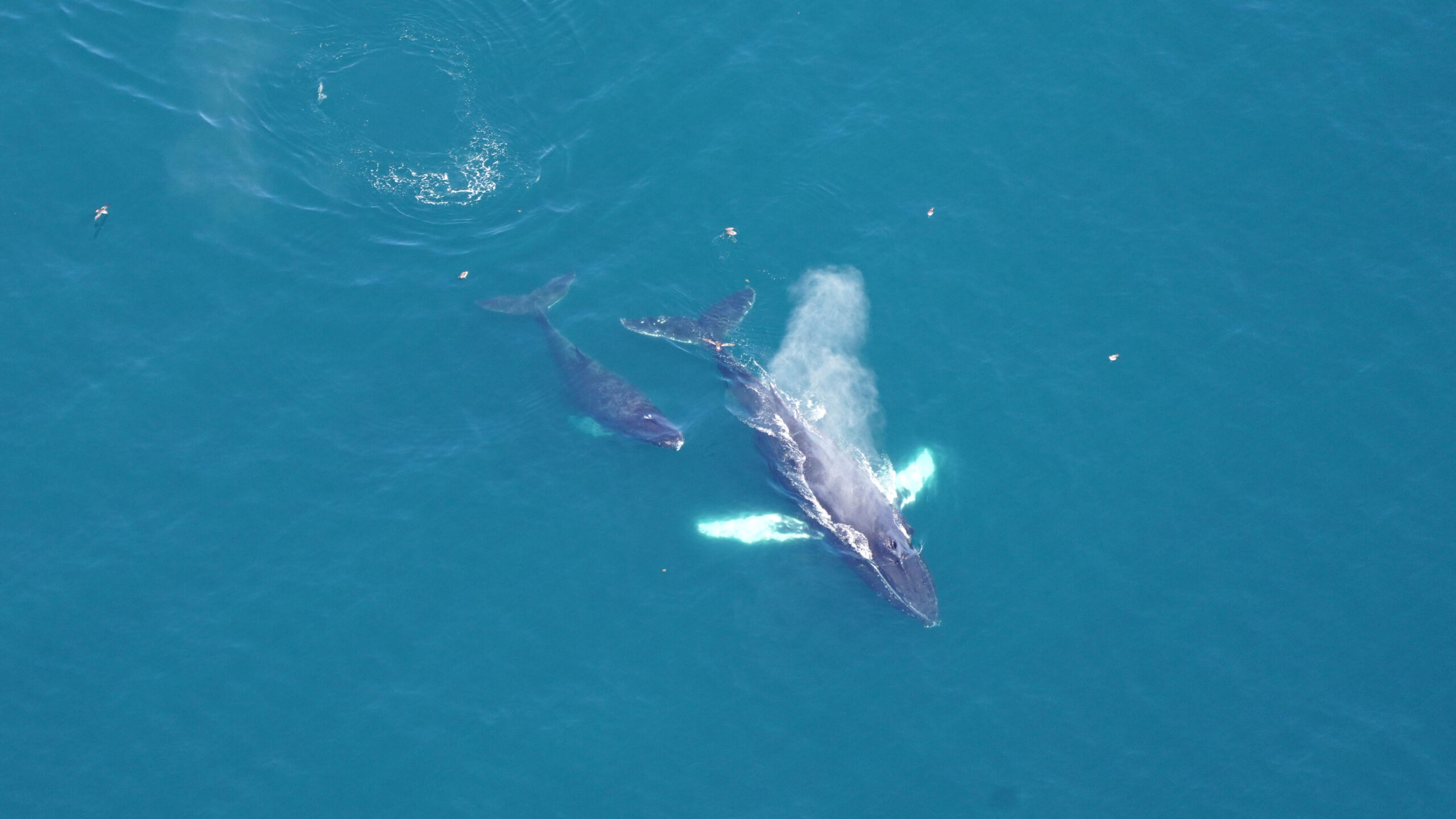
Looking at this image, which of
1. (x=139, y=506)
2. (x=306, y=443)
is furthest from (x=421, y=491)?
(x=139, y=506)

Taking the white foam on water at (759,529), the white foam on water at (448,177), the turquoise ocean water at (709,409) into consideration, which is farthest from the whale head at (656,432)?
A: the white foam on water at (448,177)

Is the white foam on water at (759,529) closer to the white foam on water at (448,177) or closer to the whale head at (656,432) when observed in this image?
the whale head at (656,432)

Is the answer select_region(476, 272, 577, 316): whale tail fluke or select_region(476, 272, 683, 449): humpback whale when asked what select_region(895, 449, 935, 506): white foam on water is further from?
select_region(476, 272, 577, 316): whale tail fluke

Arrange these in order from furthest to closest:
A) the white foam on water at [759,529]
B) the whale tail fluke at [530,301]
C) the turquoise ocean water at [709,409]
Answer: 1. the whale tail fluke at [530,301]
2. the white foam on water at [759,529]
3. the turquoise ocean water at [709,409]

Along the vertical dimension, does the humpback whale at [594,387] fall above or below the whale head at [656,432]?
above

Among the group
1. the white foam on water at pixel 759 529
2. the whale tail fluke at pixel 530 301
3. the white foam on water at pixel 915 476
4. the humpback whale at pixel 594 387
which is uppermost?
the whale tail fluke at pixel 530 301

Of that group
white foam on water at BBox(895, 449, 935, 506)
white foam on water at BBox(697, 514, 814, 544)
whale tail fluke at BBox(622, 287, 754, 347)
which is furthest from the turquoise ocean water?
white foam on water at BBox(895, 449, 935, 506)

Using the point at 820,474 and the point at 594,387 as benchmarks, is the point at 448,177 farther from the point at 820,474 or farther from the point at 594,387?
the point at 820,474
